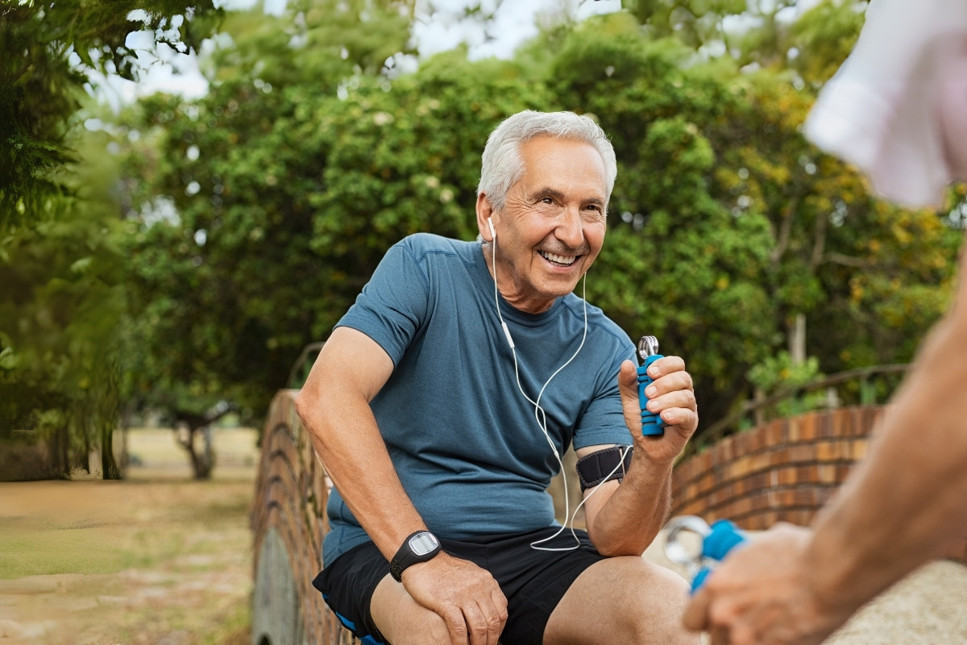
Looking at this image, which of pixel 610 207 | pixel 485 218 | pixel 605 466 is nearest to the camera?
pixel 605 466

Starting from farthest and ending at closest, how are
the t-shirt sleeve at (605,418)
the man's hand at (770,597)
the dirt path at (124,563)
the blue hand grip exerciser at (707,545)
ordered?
1. the t-shirt sleeve at (605,418)
2. the dirt path at (124,563)
3. the blue hand grip exerciser at (707,545)
4. the man's hand at (770,597)

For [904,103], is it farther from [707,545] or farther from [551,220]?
[551,220]

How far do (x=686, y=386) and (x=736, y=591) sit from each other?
2.62 ft

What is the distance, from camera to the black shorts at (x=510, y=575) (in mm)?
2264

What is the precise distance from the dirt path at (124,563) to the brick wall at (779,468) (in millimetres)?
3797

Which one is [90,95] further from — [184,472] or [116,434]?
[184,472]

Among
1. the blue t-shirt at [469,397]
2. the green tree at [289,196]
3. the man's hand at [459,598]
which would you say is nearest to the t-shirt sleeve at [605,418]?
the blue t-shirt at [469,397]

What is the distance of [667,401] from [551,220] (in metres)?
0.64

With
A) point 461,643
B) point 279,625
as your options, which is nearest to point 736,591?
point 461,643

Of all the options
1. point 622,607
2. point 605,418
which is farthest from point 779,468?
point 622,607

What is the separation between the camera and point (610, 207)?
13.6 metres

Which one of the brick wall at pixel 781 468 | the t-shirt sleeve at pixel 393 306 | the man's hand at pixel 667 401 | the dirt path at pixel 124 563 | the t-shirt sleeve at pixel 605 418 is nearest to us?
the man's hand at pixel 667 401

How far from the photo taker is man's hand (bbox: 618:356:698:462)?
1.89m

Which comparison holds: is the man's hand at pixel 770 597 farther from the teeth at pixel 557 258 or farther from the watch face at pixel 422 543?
the teeth at pixel 557 258
